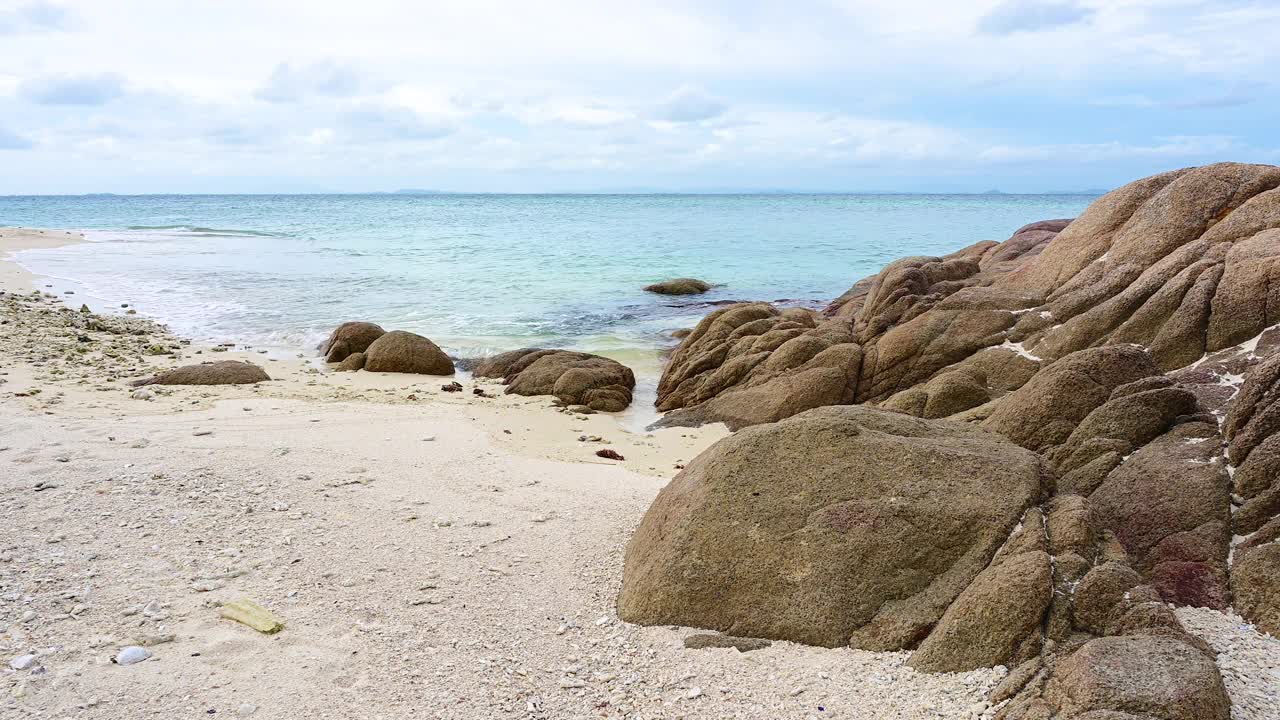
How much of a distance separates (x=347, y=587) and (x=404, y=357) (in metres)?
10.3

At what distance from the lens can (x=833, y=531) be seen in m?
4.61

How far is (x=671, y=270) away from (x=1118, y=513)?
2801 cm

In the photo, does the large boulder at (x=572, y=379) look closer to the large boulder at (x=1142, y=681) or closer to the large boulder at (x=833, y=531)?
the large boulder at (x=833, y=531)

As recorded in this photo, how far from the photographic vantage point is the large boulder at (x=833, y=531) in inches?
170

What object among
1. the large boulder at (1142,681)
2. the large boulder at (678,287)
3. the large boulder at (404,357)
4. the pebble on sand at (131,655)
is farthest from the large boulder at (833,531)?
the large boulder at (678,287)

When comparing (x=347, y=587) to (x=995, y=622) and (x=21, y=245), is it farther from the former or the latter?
(x=21, y=245)

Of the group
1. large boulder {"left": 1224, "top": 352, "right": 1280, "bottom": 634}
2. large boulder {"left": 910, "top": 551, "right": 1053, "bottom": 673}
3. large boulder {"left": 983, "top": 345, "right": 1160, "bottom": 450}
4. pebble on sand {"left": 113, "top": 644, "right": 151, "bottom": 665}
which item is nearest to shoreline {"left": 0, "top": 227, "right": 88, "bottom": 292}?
pebble on sand {"left": 113, "top": 644, "right": 151, "bottom": 665}

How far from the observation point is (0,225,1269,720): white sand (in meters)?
4.00

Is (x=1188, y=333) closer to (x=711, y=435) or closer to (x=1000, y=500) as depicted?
(x=1000, y=500)

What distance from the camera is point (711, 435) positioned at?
11.0 meters

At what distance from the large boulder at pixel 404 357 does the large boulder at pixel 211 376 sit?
2.05m

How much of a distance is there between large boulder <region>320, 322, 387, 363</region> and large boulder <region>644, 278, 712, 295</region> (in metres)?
12.2

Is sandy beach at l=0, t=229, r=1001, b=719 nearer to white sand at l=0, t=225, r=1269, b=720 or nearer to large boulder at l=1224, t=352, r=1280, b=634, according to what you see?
white sand at l=0, t=225, r=1269, b=720

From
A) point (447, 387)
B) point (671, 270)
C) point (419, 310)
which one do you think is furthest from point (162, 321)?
point (671, 270)
